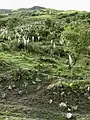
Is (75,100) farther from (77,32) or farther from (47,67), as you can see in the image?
(77,32)

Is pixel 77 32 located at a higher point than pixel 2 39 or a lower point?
higher

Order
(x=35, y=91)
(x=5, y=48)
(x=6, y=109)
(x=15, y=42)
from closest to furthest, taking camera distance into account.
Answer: (x=6, y=109) → (x=35, y=91) → (x=5, y=48) → (x=15, y=42)

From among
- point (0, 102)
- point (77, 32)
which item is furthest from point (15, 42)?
point (0, 102)

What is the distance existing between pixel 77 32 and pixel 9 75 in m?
10.7

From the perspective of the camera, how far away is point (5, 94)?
22.2m

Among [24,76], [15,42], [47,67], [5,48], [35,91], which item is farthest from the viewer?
[15,42]

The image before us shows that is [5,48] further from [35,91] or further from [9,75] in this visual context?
[35,91]

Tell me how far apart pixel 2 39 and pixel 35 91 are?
32.5 meters

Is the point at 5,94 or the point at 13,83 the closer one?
the point at 5,94

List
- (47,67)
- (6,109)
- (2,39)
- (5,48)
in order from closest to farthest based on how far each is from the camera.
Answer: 1. (6,109)
2. (47,67)
3. (5,48)
4. (2,39)

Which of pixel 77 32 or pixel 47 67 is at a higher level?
pixel 77 32

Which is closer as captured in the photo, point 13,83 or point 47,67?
point 13,83

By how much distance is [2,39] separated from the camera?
54094mm

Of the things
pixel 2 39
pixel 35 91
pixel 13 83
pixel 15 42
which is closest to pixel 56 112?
pixel 35 91
